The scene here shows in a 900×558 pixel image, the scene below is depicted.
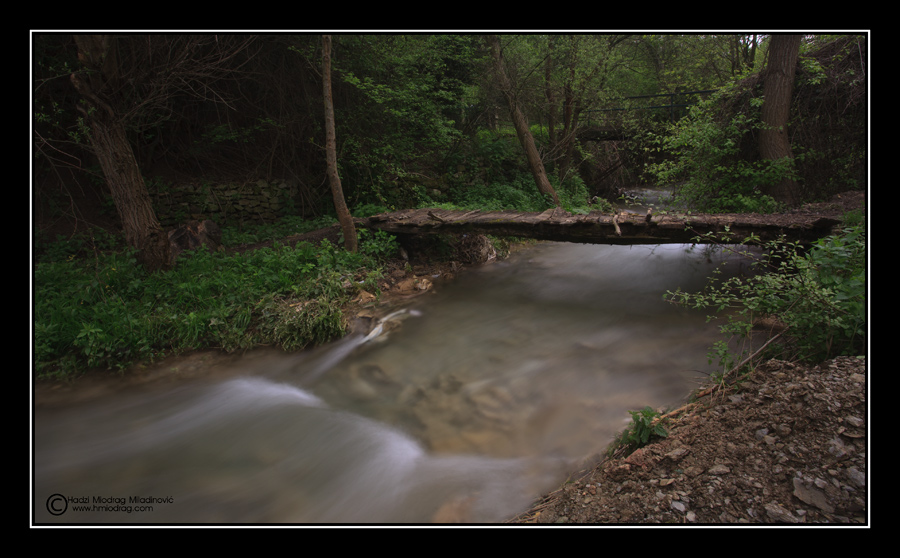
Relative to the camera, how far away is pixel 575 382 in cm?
498

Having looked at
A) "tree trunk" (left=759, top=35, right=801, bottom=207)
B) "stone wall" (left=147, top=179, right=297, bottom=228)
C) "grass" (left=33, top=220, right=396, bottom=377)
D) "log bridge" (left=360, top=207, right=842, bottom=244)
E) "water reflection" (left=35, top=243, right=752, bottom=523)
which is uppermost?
"tree trunk" (left=759, top=35, right=801, bottom=207)

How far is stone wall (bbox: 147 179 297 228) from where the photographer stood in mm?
9877

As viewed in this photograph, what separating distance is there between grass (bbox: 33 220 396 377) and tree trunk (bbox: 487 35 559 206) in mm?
7223

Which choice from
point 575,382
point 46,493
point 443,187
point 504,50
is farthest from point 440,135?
point 46,493

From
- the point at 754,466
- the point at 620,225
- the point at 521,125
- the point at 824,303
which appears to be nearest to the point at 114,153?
the point at 620,225

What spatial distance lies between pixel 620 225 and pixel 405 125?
727 centimetres

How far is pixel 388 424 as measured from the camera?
442cm

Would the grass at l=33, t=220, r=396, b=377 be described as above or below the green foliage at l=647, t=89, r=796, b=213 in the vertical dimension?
below

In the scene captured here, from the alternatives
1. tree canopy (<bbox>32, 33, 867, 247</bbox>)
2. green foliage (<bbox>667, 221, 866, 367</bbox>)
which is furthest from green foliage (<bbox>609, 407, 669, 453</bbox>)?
tree canopy (<bbox>32, 33, 867, 247</bbox>)

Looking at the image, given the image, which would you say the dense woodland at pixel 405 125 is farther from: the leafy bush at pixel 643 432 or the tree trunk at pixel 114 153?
the leafy bush at pixel 643 432

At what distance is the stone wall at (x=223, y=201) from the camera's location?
9.88 metres

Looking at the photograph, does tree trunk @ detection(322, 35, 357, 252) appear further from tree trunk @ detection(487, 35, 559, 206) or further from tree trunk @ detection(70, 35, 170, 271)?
tree trunk @ detection(487, 35, 559, 206)

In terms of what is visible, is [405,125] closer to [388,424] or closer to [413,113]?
[413,113]
